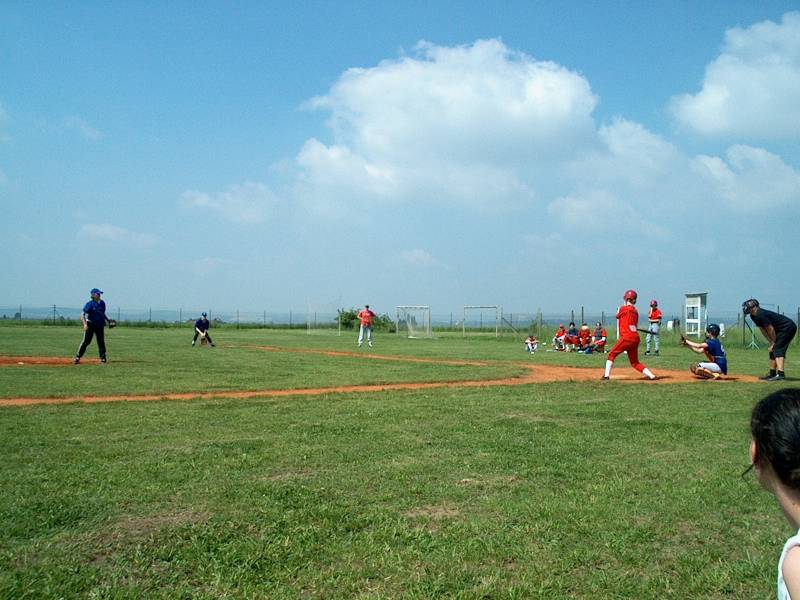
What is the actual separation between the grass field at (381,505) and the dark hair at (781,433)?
6.14 feet

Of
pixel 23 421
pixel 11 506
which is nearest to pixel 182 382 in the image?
pixel 23 421

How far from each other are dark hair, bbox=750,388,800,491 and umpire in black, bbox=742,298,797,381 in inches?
532

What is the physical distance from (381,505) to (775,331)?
40.9 feet

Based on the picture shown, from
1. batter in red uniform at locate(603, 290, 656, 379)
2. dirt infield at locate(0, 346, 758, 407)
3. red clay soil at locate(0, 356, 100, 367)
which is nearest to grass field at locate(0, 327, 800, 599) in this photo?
dirt infield at locate(0, 346, 758, 407)

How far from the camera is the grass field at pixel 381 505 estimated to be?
3742 millimetres

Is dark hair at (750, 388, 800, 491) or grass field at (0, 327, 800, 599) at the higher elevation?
dark hair at (750, 388, 800, 491)

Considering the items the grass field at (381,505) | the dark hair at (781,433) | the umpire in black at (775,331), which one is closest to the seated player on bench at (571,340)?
the umpire in black at (775,331)

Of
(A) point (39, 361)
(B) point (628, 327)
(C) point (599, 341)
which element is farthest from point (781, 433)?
(C) point (599, 341)

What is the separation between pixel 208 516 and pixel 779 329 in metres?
13.5

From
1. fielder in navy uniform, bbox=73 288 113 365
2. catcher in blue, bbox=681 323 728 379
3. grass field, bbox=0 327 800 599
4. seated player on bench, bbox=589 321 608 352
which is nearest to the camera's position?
grass field, bbox=0 327 800 599

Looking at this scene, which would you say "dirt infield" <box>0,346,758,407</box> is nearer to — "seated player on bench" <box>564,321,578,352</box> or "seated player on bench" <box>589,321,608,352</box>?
"seated player on bench" <box>589,321,608,352</box>

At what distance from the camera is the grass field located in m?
3.74

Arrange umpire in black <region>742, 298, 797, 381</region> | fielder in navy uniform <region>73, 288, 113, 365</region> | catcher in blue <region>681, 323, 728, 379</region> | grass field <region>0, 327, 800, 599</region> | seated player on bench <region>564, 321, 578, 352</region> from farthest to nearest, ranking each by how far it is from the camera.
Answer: seated player on bench <region>564, 321, 578, 352</region>
fielder in navy uniform <region>73, 288, 113, 365</region>
catcher in blue <region>681, 323, 728, 379</region>
umpire in black <region>742, 298, 797, 381</region>
grass field <region>0, 327, 800, 599</region>

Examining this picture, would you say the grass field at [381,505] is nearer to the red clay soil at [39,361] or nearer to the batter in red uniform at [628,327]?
the batter in red uniform at [628,327]
